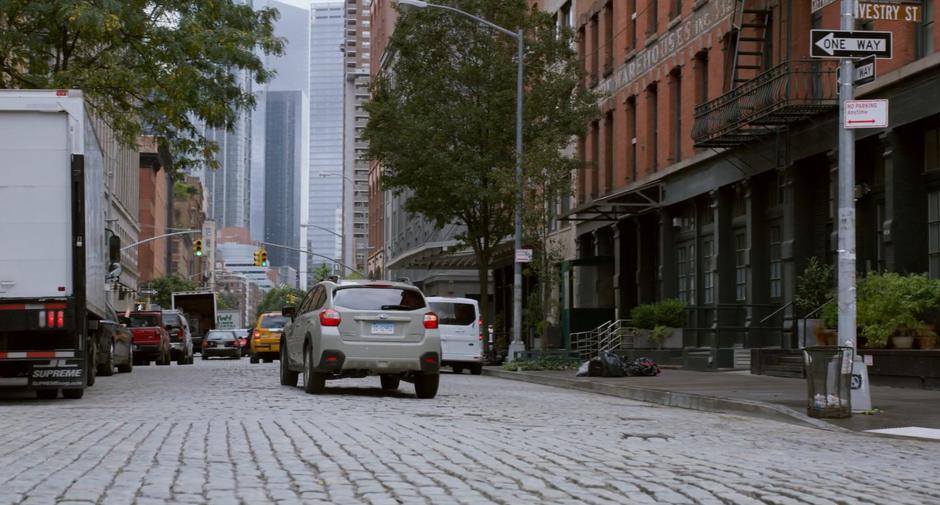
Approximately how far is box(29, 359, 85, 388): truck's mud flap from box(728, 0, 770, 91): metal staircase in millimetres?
17040

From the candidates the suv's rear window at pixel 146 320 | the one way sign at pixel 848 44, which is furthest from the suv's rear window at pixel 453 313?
the one way sign at pixel 848 44

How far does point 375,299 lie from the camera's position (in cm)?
1950

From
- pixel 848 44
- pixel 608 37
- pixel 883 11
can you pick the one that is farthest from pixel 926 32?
pixel 608 37

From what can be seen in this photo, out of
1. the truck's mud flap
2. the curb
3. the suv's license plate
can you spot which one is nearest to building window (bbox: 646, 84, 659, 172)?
the curb

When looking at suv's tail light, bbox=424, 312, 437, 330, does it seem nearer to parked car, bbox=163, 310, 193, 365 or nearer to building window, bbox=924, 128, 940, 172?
building window, bbox=924, 128, 940, 172

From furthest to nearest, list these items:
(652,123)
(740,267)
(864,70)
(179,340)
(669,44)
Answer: (179,340) < (652,123) < (669,44) < (740,267) < (864,70)

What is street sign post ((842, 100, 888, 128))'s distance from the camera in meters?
15.6

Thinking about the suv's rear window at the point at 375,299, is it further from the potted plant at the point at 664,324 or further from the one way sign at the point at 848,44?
the potted plant at the point at 664,324

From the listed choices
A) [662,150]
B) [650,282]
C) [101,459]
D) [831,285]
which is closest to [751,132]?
[831,285]

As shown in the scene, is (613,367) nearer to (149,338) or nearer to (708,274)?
(708,274)

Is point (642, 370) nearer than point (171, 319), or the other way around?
point (642, 370)

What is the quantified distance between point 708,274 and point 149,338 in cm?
1739

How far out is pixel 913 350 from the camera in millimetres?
20656

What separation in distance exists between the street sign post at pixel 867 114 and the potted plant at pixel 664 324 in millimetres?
18194
